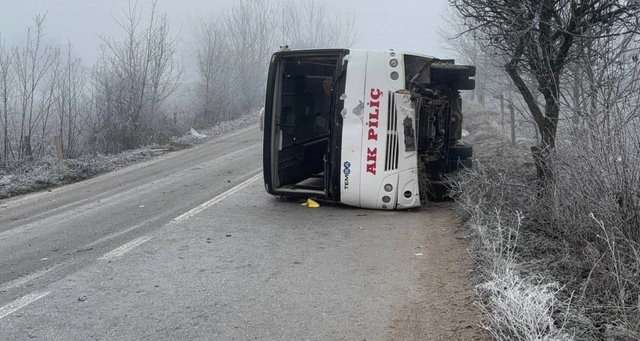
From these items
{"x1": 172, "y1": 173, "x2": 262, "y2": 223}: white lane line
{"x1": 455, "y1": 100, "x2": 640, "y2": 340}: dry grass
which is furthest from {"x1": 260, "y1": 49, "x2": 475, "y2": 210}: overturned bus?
{"x1": 455, "y1": 100, "x2": 640, "y2": 340}: dry grass

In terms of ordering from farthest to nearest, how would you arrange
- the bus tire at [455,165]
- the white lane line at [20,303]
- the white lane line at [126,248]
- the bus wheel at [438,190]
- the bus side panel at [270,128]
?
the bus tire at [455,165] < the bus wheel at [438,190] < the bus side panel at [270,128] < the white lane line at [126,248] < the white lane line at [20,303]

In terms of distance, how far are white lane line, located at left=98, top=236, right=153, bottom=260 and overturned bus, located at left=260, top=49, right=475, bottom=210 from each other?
8.59 feet

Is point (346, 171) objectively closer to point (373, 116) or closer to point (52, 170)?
point (373, 116)

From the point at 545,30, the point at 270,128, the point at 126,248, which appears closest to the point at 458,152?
the point at 545,30

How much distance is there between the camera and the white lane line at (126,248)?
19.1 feet

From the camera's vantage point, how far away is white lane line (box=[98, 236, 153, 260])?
5.81m

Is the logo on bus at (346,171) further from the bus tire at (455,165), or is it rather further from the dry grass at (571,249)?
the bus tire at (455,165)

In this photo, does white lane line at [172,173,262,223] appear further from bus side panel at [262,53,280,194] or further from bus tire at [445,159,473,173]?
bus tire at [445,159,473,173]

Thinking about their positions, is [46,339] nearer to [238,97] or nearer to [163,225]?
[163,225]

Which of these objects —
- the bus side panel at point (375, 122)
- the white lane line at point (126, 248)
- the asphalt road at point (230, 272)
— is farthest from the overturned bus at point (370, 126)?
the white lane line at point (126, 248)

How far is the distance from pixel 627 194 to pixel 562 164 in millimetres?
1054

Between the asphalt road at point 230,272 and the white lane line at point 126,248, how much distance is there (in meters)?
0.02

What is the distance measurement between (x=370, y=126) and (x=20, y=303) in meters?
4.90

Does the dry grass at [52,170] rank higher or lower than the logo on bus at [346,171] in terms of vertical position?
lower
